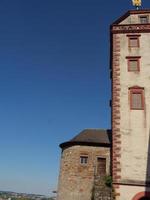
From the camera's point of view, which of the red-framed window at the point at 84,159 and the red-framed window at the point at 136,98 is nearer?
the red-framed window at the point at 136,98

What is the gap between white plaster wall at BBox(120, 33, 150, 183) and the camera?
63.6ft

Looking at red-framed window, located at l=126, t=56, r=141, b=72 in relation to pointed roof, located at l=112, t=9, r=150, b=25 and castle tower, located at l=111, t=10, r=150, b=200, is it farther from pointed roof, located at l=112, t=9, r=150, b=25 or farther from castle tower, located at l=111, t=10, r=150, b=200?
pointed roof, located at l=112, t=9, r=150, b=25

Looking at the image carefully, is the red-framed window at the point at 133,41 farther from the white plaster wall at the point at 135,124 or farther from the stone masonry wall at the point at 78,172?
the stone masonry wall at the point at 78,172

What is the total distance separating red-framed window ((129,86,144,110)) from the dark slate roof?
3.62 metres

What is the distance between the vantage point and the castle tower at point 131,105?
19.1 metres

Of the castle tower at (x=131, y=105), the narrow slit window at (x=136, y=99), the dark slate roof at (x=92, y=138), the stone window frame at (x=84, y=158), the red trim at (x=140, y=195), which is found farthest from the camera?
the dark slate roof at (x=92, y=138)

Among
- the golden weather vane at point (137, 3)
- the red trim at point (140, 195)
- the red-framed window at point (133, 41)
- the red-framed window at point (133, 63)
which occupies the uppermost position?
the golden weather vane at point (137, 3)

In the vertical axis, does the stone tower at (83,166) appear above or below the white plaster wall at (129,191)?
above

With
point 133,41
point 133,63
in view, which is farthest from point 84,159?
point 133,41

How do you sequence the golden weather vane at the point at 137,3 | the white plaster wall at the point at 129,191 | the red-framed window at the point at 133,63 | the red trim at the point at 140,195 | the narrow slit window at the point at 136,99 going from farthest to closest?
the golden weather vane at the point at 137,3, the red-framed window at the point at 133,63, the narrow slit window at the point at 136,99, the white plaster wall at the point at 129,191, the red trim at the point at 140,195

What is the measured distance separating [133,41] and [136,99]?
5.82 m

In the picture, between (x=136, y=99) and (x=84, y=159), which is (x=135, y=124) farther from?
(x=84, y=159)

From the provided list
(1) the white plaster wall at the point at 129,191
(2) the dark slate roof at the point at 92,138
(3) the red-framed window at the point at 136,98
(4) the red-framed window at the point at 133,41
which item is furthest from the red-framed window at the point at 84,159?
(4) the red-framed window at the point at 133,41

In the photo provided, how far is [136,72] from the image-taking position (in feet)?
74.2
